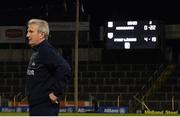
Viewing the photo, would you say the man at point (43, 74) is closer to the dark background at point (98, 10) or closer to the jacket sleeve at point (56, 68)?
the jacket sleeve at point (56, 68)

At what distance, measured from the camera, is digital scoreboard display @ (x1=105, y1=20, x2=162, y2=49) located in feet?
95.2

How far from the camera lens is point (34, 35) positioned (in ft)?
17.3

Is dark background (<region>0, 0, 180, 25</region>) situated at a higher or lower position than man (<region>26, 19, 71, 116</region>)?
higher

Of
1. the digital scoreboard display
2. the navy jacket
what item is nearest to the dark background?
the digital scoreboard display

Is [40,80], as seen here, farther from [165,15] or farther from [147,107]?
[165,15]

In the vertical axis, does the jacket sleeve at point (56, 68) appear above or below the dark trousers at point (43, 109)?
above

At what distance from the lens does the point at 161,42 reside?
29578mm

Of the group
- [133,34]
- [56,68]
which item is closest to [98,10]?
[133,34]

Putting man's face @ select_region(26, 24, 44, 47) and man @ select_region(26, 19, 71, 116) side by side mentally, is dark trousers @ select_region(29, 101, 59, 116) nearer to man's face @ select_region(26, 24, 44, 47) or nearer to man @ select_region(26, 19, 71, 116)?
man @ select_region(26, 19, 71, 116)

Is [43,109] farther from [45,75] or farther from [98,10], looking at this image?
[98,10]

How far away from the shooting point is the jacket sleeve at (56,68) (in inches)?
208

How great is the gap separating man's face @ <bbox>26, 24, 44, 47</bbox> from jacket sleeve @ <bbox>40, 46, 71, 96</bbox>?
0.35 ft

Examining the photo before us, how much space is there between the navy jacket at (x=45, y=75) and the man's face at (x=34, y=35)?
5 centimetres

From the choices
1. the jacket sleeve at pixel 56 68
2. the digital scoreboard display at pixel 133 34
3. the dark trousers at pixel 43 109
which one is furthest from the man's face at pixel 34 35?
Answer: the digital scoreboard display at pixel 133 34
